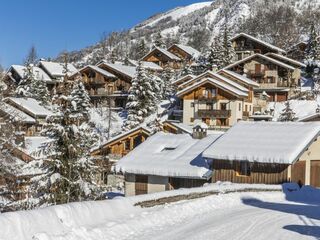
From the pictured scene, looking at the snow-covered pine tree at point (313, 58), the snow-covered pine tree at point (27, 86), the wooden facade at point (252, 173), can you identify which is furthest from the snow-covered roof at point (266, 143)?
the snow-covered pine tree at point (27, 86)

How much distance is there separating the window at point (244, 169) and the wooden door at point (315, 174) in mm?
4579

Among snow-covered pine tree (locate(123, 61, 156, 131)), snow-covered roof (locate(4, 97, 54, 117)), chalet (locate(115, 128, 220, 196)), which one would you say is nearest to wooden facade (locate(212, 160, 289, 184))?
chalet (locate(115, 128, 220, 196))

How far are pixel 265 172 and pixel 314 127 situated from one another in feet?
14.5

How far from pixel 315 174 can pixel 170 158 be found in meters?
9.31

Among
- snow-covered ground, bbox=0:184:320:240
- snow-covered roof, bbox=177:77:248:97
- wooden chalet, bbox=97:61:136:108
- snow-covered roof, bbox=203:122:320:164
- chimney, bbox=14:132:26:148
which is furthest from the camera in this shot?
wooden chalet, bbox=97:61:136:108

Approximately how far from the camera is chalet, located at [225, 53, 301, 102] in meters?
70.9

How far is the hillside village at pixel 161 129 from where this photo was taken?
2369cm

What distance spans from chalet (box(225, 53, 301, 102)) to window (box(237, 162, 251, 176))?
42.7 m

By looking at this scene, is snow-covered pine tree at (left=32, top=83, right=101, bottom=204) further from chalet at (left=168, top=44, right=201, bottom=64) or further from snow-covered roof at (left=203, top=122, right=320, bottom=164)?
chalet at (left=168, top=44, right=201, bottom=64)

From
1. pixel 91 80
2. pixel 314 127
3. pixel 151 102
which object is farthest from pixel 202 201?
pixel 91 80

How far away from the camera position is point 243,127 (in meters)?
32.3

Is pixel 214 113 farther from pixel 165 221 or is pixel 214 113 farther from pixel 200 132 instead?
pixel 165 221

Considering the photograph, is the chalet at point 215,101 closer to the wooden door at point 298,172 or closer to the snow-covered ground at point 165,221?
the wooden door at point 298,172

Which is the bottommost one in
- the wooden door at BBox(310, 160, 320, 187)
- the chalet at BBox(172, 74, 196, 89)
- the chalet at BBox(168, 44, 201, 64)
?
the wooden door at BBox(310, 160, 320, 187)
